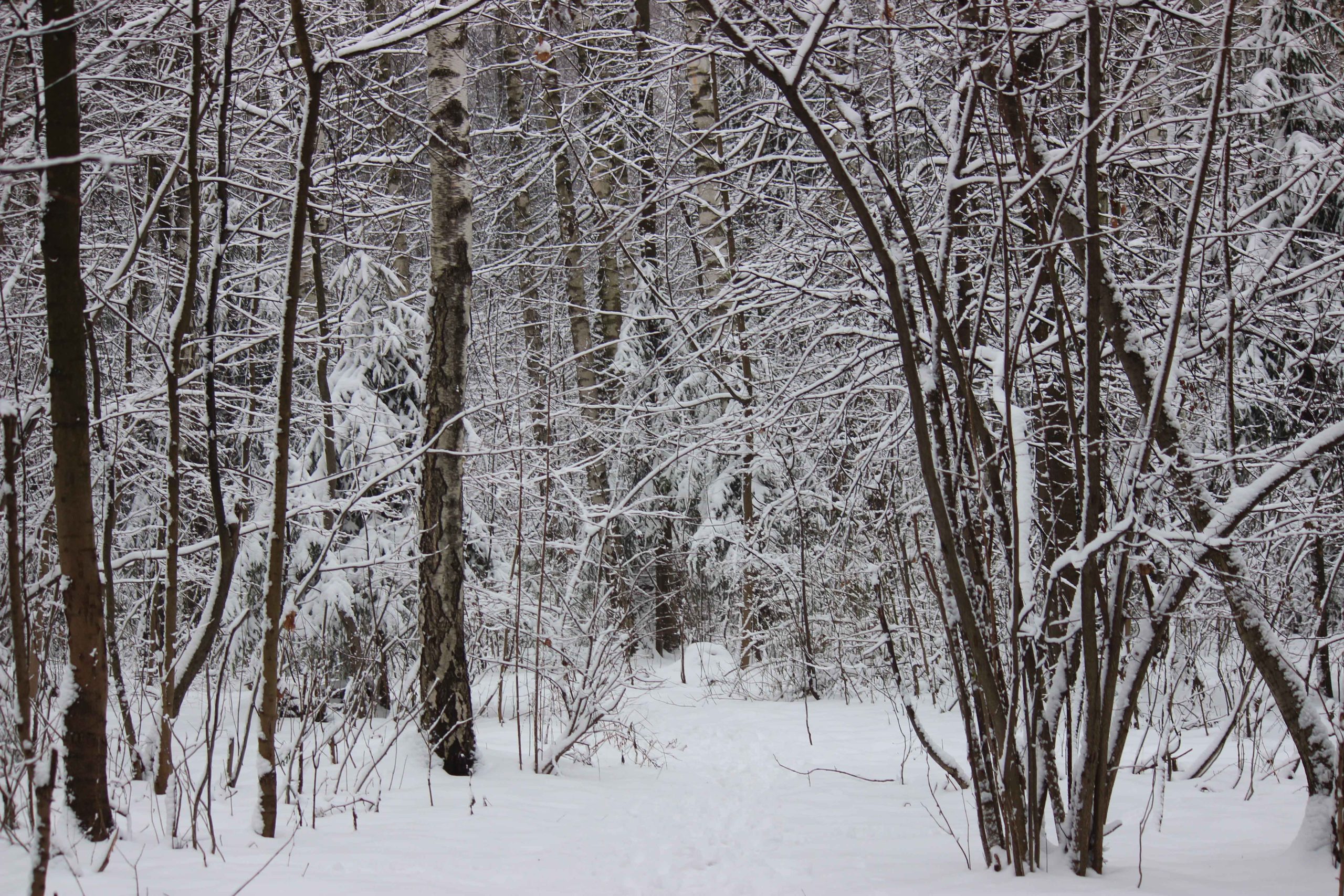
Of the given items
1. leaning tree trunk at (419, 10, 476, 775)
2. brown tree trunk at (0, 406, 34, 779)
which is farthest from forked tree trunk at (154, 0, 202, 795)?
leaning tree trunk at (419, 10, 476, 775)

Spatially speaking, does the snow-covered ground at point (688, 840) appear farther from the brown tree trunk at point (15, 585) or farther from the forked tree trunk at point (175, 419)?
the brown tree trunk at point (15, 585)

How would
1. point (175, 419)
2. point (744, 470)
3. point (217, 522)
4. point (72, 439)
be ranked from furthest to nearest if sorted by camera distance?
1. point (744, 470)
2. point (217, 522)
3. point (175, 419)
4. point (72, 439)

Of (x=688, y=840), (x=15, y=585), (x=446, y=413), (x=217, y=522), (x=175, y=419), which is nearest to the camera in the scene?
(x=15, y=585)

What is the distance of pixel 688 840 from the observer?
152 inches

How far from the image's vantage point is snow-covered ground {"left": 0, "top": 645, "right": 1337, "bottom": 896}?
7.81 ft

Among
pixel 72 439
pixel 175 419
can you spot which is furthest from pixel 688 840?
pixel 72 439

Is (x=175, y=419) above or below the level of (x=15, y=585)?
above

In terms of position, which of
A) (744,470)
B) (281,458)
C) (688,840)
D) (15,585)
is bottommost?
(688,840)

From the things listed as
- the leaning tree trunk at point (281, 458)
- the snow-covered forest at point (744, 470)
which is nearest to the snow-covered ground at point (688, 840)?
the snow-covered forest at point (744, 470)

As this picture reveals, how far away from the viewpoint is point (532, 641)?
7.20 m

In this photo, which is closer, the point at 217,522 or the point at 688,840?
the point at 217,522

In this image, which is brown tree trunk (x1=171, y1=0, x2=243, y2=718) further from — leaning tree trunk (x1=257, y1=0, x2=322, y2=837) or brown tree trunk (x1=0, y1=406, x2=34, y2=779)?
brown tree trunk (x1=0, y1=406, x2=34, y2=779)

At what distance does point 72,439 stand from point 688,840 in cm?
299

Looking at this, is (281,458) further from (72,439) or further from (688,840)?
(688,840)
